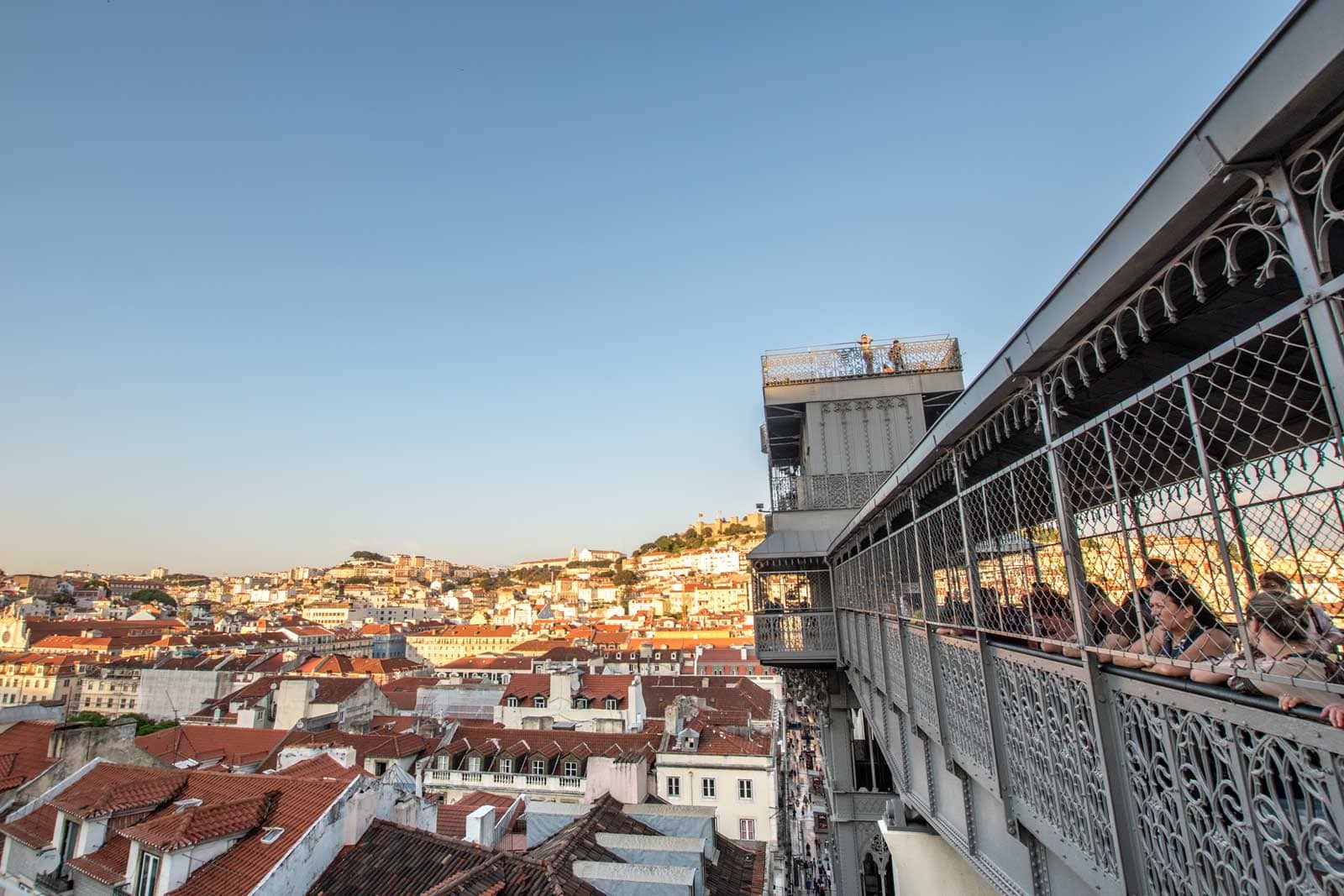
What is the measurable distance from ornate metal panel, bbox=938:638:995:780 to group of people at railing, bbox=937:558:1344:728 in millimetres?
647

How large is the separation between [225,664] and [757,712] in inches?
1875

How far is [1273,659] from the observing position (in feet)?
6.38

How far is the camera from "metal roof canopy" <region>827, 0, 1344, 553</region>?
1518mm

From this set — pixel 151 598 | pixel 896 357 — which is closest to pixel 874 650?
pixel 896 357

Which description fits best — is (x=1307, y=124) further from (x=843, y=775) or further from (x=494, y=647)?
(x=494, y=647)

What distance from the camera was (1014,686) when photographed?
139 inches

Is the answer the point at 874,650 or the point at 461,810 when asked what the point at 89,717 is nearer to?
the point at 461,810

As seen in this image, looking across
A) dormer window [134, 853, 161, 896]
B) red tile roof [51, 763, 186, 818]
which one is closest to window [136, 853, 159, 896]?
dormer window [134, 853, 161, 896]

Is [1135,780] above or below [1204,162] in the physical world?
below

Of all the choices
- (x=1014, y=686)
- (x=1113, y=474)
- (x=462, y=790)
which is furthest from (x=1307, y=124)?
(x=462, y=790)

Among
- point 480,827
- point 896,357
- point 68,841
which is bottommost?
point 480,827

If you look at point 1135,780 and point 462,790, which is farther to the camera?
point 462,790

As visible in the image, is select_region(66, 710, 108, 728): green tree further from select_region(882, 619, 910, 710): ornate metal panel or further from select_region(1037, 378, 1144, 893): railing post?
select_region(1037, 378, 1144, 893): railing post

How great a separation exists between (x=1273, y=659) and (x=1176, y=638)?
0.80 meters
